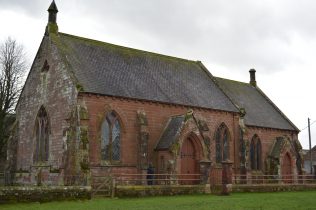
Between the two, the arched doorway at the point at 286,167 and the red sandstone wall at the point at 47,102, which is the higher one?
the red sandstone wall at the point at 47,102

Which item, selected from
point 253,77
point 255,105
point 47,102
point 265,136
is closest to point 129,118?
point 47,102

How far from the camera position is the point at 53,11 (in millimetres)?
34031

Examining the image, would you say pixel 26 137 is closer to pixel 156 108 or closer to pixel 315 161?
pixel 156 108

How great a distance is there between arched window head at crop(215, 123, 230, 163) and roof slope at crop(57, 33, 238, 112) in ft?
6.23

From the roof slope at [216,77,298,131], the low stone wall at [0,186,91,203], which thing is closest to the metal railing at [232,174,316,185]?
the roof slope at [216,77,298,131]

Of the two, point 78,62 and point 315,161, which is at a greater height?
point 78,62

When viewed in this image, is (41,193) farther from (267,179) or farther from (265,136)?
(265,136)

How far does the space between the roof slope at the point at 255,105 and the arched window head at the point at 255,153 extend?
162cm

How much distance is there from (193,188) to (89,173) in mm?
7096

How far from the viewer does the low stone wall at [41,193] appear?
20.7 meters

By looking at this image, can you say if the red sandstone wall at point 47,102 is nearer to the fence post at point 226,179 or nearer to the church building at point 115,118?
the church building at point 115,118

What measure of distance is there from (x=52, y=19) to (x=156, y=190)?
16.6 m

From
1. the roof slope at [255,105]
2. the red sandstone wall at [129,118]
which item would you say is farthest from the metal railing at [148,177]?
the roof slope at [255,105]

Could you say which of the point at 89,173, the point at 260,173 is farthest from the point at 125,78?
the point at 260,173
